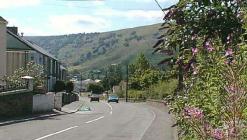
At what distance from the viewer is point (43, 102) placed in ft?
145

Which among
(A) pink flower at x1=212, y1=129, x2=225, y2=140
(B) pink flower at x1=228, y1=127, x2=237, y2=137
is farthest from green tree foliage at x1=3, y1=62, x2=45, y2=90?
(B) pink flower at x1=228, y1=127, x2=237, y2=137

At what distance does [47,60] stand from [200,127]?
9153 cm

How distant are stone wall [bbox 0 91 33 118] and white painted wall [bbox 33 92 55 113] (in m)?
1.62

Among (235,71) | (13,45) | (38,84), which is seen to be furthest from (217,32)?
(13,45)

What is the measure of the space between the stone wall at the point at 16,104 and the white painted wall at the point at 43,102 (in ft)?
5.31

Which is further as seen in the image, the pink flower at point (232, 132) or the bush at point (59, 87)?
the bush at point (59, 87)

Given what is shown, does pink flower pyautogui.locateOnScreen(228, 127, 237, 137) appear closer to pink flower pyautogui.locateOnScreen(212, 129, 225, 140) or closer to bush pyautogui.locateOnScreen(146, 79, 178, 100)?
pink flower pyautogui.locateOnScreen(212, 129, 225, 140)

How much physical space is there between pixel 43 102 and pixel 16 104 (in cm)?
766

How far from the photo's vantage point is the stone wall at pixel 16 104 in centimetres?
3441

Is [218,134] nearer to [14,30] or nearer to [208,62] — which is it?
[208,62]

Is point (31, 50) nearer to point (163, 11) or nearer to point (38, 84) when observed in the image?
point (38, 84)

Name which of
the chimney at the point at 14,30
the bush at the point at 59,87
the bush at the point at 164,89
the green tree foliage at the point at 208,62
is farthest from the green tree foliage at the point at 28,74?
the bush at the point at 59,87

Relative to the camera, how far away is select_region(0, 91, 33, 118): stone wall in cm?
3441

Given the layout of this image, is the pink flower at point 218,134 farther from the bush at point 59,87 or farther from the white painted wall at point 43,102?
the bush at point 59,87
